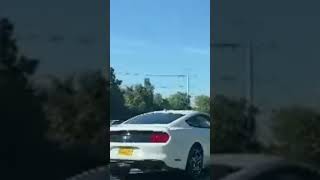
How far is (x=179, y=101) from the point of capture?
4.15 m

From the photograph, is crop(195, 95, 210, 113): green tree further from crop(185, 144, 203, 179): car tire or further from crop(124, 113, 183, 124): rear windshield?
crop(185, 144, 203, 179): car tire

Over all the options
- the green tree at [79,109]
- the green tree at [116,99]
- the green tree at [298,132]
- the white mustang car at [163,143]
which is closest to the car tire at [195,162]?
the white mustang car at [163,143]

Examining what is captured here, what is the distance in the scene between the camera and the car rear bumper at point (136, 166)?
4121 millimetres

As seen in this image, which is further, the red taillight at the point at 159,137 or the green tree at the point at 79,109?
the red taillight at the point at 159,137

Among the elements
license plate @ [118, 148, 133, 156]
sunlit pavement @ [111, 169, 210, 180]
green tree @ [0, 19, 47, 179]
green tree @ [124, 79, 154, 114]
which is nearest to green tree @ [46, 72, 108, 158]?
green tree @ [0, 19, 47, 179]

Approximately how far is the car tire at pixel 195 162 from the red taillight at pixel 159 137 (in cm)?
23

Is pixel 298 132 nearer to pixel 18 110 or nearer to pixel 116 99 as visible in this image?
pixel 116 99

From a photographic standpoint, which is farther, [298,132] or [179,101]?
[179,101]

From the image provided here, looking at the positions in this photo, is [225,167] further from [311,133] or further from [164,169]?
[164,169]

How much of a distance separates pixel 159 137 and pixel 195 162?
0.35m

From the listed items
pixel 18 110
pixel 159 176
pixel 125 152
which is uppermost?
pixel 18 110

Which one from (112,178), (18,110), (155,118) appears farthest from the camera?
(155,118)

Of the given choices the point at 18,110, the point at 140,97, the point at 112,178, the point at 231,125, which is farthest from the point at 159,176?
the point at 18,110

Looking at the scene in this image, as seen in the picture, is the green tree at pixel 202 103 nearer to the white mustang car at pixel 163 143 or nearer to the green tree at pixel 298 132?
the white mustang car at pixel 163 143
